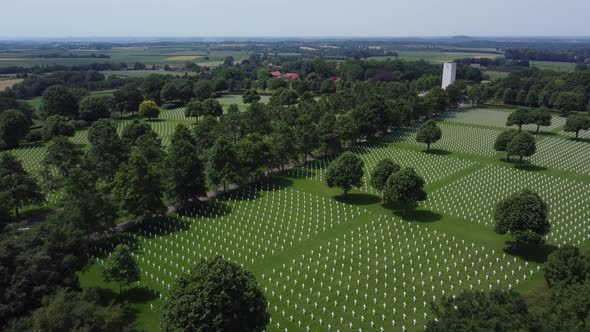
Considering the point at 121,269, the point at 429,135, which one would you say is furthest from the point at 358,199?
the point at 121,269

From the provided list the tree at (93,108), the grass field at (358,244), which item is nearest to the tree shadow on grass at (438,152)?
the grass field at (358,244)

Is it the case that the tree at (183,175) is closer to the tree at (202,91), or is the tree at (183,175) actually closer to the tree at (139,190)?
the tree at (139,190)

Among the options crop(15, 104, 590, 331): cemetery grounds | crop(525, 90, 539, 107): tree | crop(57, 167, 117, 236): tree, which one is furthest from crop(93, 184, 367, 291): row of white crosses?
crop(525, 90, 539, 107): tree

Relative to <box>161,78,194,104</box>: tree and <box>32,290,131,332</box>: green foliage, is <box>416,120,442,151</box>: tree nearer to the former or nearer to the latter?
<box>32,290,131,332</box>: green foliage

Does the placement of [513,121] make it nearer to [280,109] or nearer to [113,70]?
[280,109]

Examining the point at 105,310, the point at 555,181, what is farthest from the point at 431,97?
the point at 105,310

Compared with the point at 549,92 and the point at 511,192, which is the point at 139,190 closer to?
the point at 511,192
